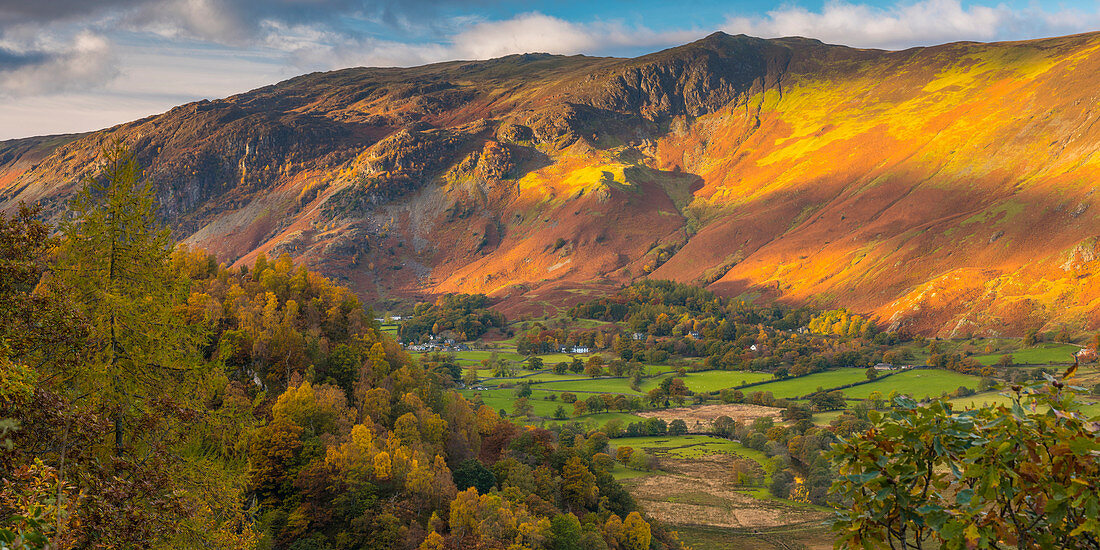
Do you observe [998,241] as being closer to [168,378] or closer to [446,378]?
[446,378]

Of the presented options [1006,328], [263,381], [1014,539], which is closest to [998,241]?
[1006,328]

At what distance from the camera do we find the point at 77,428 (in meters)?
11.1

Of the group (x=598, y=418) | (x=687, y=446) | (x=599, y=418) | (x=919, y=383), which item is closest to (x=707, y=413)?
(x=687, y=446)

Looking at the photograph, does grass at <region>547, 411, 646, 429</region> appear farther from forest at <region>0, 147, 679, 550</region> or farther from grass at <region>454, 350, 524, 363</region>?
grass at <region>454, 350, 524, 363</region>

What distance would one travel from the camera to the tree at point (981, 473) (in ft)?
17.4

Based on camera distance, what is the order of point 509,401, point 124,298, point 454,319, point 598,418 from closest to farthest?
1. point 124,298
2. point 598,418
3. point 509,401
4. point 454,319

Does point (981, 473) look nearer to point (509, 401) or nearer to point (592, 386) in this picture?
point (509, 401)

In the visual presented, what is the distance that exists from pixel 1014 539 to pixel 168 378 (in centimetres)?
1706

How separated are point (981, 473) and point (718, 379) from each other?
425 ft

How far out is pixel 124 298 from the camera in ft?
49.0

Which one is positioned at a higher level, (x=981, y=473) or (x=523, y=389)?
(x=981, y=473)

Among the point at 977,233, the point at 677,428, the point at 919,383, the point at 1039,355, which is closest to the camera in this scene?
the point at 677,428

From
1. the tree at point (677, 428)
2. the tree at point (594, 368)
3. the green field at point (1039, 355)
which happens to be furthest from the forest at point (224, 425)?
the green field at point (1039, 355)

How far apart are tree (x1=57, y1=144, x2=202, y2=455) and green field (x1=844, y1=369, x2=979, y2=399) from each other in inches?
4273
